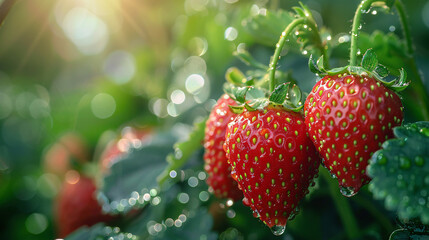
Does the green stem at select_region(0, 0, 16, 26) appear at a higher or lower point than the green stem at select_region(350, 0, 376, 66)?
higher

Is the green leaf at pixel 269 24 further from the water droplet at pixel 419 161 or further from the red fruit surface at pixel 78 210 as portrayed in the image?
the red fruit surface at pixel 78 210

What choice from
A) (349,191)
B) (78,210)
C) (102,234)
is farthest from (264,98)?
(78,210)

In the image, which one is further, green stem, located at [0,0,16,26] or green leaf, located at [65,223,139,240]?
green leaf, located at [65,223,139,240]

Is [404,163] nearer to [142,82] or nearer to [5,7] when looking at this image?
[5,7]

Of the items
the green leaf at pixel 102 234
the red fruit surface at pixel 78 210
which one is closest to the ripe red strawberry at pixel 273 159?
the green leaf at pixel 102 234

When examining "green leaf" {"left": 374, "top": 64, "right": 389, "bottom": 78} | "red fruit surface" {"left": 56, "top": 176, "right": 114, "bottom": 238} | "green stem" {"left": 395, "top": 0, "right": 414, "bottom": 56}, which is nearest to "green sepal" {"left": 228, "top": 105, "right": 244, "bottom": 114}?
"green leaf" {"left": 374, "top": 64, "right": 389, "bottom": 78}

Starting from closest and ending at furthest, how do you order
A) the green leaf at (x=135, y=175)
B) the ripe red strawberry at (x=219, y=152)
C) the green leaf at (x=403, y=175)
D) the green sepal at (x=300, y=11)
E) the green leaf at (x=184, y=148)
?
the green leaf at (x=403, y=175), the green sepal at (x=300, y=11), the ripe red strawberry at (x=219, y=152), the green leaf at (x=184, y=148), the green leaf at (x=135, y=175)

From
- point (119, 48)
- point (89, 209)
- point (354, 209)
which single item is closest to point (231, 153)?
point (354, 209)

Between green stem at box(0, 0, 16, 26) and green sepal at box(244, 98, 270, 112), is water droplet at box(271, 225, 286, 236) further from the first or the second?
green stem at box(0, 0, 16, 26)
